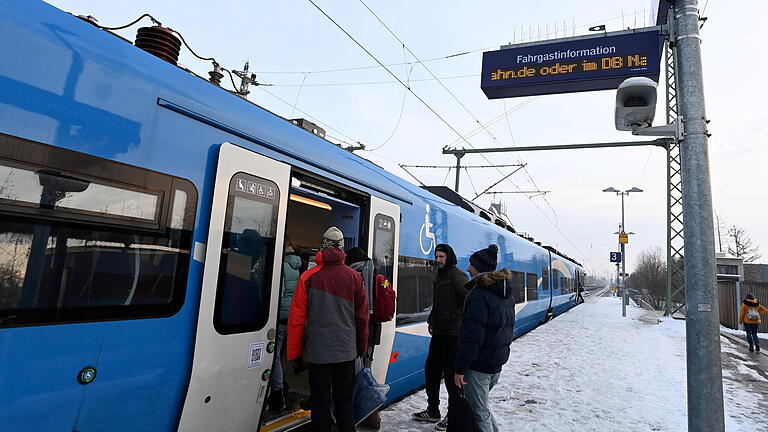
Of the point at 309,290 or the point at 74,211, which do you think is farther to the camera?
the point at 309,290

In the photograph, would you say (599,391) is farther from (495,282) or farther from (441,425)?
(495,282)

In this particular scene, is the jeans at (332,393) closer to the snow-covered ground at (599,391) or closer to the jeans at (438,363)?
the snow-covered ground at (599,391)

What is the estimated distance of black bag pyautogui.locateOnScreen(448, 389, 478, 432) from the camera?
A: 368 cm

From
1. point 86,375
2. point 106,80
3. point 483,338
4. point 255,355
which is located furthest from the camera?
point 483,338

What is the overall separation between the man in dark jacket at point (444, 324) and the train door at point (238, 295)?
2087mm

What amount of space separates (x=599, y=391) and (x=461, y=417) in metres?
3.58

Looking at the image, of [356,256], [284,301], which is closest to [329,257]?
[356,256]

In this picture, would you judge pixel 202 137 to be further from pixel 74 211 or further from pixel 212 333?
pixel 212 333

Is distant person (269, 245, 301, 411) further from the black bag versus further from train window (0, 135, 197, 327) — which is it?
train window (0, 135, 197, 327)

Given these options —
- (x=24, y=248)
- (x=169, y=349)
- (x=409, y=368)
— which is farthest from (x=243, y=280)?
(x=409, y=368)

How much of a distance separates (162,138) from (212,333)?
1.19 meters

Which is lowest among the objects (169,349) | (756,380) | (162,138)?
(756,380)

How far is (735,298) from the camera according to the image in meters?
16.0

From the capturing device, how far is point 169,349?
2.40 meters
